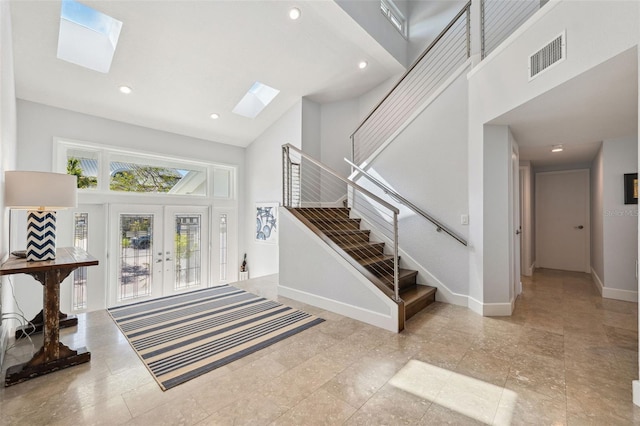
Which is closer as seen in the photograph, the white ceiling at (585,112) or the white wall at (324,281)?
the white ceiling at (585,112)

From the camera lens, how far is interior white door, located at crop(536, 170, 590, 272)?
18.6ft

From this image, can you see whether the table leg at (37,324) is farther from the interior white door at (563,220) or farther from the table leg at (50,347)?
the interior white door at (563,220)

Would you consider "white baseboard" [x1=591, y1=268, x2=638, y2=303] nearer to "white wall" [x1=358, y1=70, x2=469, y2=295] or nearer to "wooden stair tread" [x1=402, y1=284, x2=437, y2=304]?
"white wall" [x1=358, y1=70, x2=469, y2=295]

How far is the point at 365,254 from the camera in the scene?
3770 mm

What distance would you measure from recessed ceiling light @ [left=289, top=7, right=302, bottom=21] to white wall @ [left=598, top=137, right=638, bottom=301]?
4.56m

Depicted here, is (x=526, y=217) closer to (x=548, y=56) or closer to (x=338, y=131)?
(x=548, y=56)

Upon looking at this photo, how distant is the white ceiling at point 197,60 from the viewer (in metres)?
3.41

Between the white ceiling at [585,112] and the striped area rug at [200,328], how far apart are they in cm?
303

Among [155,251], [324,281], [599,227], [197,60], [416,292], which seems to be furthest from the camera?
[155,251]

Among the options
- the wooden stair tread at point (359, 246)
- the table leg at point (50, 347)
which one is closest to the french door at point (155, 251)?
the table leg at point (50, 347)

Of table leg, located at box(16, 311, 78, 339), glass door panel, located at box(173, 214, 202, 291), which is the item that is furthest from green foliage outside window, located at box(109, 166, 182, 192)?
table leg, located at box(16, 311, 78, 339)

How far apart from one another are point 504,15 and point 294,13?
320 cm

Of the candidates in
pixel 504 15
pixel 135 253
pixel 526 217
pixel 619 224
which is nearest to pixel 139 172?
pixel 135 253

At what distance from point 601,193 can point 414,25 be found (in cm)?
429
